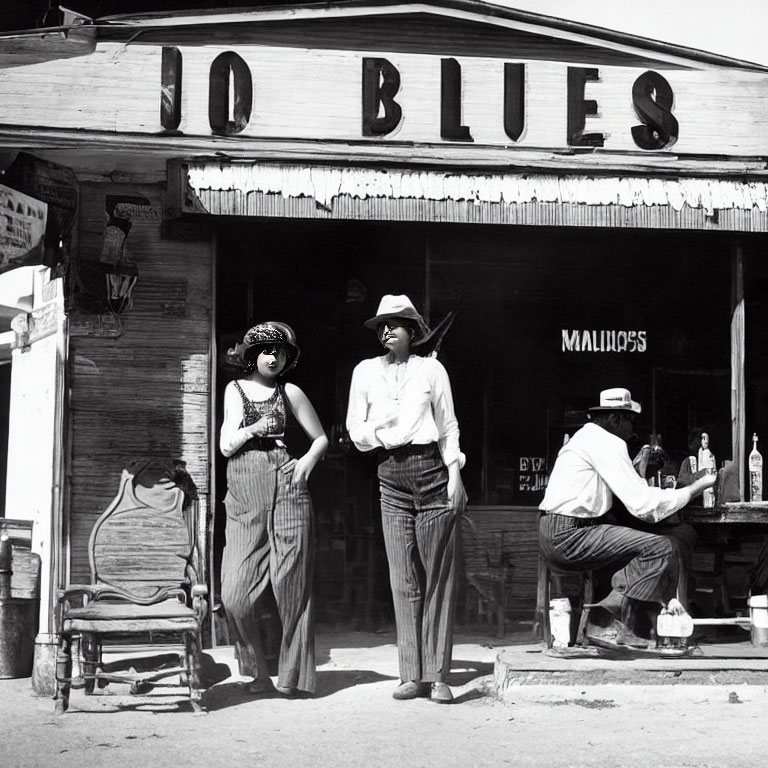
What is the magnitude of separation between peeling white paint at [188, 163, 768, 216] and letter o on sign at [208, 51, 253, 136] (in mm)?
751

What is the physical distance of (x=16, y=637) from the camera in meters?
7.45

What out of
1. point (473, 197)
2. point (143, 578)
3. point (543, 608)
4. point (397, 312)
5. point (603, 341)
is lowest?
point (543, 608)

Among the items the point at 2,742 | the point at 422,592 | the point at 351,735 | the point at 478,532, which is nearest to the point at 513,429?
the point at 478,532

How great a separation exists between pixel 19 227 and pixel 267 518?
7.55 ft

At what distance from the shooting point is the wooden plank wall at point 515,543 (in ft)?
32.2

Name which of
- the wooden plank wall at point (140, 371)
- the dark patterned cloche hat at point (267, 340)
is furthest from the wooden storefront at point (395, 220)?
the dark patterned cloche hat at point (267, 340)

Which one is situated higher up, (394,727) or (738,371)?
(738,371)

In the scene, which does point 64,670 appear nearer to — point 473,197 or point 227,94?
point 473,197

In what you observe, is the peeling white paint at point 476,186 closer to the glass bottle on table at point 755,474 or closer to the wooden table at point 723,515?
the glass bottle on table at point 755,474

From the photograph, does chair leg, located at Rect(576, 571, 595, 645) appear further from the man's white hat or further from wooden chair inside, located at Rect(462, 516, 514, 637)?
wooden chair inside, located at Rect(462, 516, 514, 637)

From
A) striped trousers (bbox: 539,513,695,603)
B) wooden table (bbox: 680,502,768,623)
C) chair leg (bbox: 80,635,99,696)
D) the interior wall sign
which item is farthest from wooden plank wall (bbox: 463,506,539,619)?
chair leg (bbox: 80,635,99,696)

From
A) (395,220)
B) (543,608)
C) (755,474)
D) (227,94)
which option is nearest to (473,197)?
(395,220)

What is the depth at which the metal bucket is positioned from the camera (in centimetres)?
741

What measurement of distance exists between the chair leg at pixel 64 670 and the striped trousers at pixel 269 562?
0.89m
